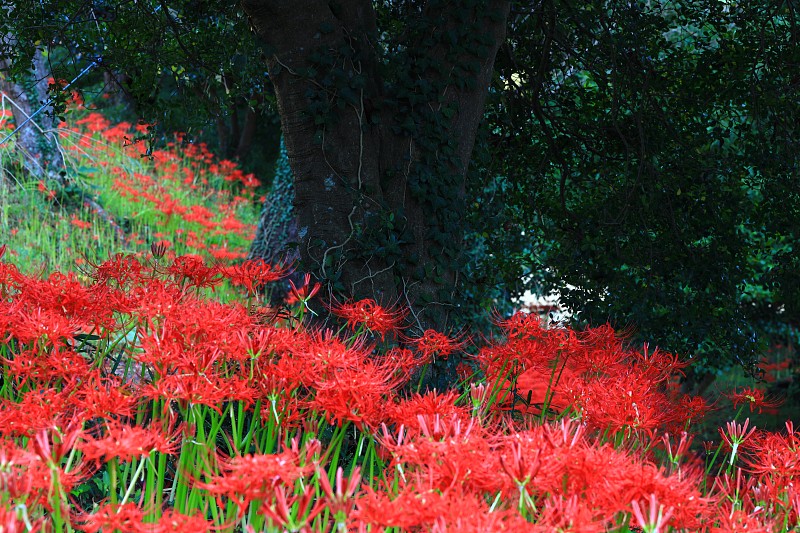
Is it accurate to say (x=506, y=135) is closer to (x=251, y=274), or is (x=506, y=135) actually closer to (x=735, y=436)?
(x=251, y=274)

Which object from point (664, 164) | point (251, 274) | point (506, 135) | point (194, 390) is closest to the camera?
point (194, 390)

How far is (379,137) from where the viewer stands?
3924 millimetres

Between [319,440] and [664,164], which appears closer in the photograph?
[319,440]

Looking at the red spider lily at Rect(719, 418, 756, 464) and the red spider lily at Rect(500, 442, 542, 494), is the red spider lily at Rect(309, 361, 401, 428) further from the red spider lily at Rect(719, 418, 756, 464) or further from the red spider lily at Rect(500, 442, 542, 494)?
the red spider lily at Rect(719, 418, 756, 464)

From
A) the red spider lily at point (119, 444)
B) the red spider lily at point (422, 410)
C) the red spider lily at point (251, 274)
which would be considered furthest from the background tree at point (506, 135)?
the red spider lily at point (119, 444)

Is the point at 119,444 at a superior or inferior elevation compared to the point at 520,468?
inferior

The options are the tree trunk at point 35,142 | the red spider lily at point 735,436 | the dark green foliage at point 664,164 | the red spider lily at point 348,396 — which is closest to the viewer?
the red spider lily at point 348,396

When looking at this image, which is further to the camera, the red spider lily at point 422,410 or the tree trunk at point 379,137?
the tree trunk at point 379,137

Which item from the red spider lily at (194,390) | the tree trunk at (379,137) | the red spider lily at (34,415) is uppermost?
the tree trunk at (379,137)

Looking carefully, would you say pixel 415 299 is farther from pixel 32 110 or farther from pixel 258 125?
pixel 258 125

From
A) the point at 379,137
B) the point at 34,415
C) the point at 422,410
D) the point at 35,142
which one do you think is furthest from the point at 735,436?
the point at 35,142

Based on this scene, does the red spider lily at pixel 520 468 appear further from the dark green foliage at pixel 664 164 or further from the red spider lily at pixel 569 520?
the dark green foliage at pixel 664 164

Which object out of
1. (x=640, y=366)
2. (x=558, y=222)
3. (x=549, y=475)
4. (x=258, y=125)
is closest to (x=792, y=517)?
(x=549, y=475)

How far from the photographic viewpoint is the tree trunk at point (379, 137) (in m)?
3.71
